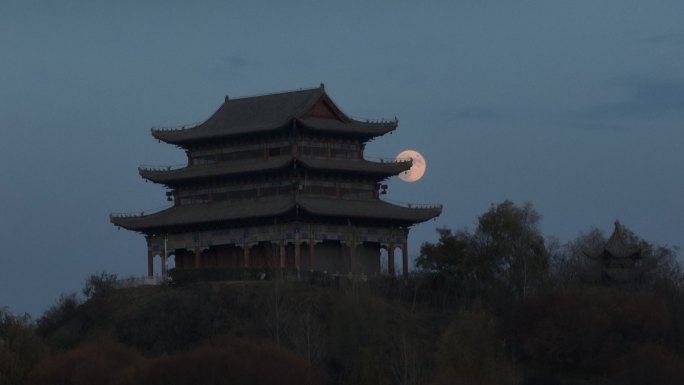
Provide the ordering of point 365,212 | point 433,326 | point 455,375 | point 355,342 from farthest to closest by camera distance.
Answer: point 365,212 → point 433,326 → point 355,342 → point 455,375

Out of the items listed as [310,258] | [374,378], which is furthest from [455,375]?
[310,258]

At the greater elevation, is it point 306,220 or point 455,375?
point 306,220

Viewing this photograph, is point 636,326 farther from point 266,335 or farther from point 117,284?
point 117,284

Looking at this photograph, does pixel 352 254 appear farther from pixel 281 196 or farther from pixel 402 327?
pixel 402 327

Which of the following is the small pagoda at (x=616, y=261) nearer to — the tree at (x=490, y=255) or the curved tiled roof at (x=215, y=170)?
the tree at (x=490, y=255)

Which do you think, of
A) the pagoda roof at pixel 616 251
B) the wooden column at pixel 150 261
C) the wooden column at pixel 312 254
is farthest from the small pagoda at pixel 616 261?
the wooden column at pixel 150 261

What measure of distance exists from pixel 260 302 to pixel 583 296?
16.1 meters

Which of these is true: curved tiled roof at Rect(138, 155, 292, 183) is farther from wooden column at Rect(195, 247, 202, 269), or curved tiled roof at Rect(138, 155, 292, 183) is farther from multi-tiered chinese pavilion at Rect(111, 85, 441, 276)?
wooden column at Rect(195, 247, 202, 269)

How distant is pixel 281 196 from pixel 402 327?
13.3 m

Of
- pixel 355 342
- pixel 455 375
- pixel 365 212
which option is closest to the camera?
pixel 455 375

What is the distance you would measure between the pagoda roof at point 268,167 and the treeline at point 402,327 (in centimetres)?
675

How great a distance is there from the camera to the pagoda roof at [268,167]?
351ft

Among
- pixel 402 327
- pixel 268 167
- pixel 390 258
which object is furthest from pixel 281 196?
pixel 402 327

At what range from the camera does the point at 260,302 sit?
98.4 m
